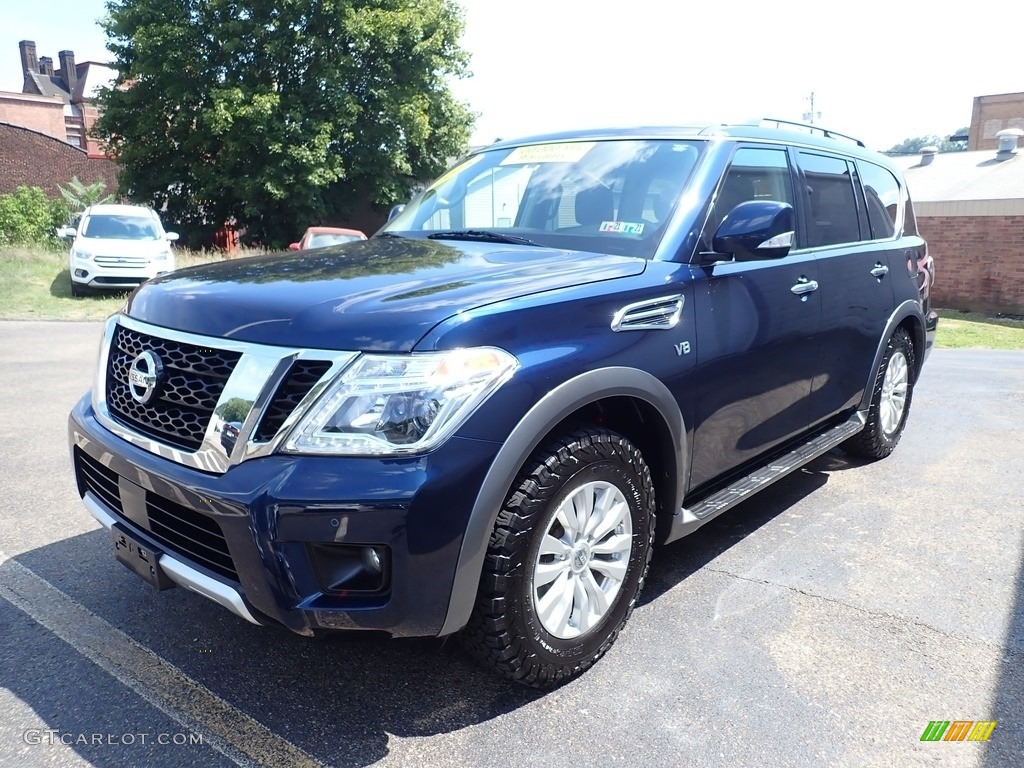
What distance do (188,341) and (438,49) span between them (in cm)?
2890

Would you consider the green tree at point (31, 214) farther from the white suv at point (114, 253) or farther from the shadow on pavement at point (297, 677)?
the shadow on pavement at point (297, 677)

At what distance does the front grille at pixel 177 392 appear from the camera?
7.76ft

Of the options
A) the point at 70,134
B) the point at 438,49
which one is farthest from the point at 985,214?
the point at 70,134

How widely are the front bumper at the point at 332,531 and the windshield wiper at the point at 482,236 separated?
55.8 inches

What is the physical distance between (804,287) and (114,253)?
13830 mm

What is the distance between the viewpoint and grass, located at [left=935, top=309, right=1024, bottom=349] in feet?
52.9

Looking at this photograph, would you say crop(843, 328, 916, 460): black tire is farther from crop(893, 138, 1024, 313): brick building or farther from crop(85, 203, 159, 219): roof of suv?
crop(893, 138, 1024, 313): brick building

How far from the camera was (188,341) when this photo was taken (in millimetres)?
2471

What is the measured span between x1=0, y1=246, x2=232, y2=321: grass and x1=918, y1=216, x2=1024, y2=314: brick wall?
2118 cm

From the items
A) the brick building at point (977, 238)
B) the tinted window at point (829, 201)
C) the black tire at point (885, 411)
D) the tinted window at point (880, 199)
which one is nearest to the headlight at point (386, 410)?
the tinted window at point (829, 201)

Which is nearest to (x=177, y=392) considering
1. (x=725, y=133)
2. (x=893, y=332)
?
(x=725, y=133)

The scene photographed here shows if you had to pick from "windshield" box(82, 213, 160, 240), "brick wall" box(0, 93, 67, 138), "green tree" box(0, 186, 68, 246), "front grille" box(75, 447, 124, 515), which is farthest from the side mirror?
"brick wall" box(0, 93, 67, 138)

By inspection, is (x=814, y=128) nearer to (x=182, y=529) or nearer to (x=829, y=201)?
(x=829, y=201)

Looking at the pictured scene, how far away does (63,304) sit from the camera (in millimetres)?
13977
